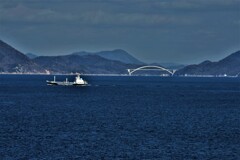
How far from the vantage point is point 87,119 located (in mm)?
98375

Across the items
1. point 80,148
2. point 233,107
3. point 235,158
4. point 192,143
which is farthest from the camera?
point 233,107

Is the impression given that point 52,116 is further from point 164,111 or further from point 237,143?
point 237,143

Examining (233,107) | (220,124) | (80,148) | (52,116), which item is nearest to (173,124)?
(220,124)

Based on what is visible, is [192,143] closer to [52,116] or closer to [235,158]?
[235,158]

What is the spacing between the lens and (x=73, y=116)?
10406cm

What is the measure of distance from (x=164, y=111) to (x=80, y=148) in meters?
53.3

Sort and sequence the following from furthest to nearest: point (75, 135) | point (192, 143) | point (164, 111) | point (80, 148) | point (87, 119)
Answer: point (164, 111) → point (87, 119) → point (75, 135) → point (192, 143) → point (80, 148)

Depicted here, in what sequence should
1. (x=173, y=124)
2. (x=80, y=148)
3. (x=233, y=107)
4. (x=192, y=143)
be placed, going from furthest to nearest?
(x=233, y=107) < (x=173, y=124) < (x=192, y=143) < (x=80, y=148)

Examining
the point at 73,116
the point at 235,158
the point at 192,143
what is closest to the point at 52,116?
the point at 73,116

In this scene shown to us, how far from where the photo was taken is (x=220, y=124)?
304 ft

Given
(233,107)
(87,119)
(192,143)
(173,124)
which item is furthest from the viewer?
(233,107)

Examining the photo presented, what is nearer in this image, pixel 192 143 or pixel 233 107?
pixel 192 143

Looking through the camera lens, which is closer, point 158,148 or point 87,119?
point 158,148

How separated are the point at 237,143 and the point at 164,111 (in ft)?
154
